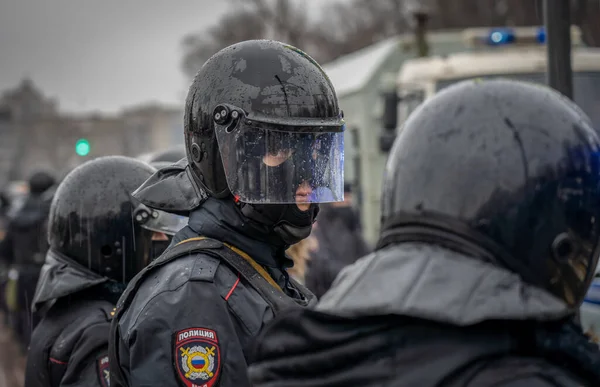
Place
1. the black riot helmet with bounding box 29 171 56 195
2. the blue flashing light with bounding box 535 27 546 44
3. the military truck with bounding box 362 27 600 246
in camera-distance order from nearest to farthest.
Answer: the blue flashing light with bounding box 535 27 546 44 → the military truck with bounding box 362 27 600 246 → the black riot helmet with bounding box 29 171 56 195

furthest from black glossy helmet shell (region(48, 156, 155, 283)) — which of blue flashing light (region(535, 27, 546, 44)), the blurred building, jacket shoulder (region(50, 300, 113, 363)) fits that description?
the blurred building

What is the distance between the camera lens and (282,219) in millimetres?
2930

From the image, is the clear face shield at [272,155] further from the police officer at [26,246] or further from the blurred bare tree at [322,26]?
the blurred bare tree at [322,26]

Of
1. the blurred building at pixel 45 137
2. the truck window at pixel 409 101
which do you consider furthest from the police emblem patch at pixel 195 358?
the blurred building at pixel 45 137

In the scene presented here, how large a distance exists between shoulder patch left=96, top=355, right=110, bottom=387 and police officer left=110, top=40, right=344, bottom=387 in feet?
1.67

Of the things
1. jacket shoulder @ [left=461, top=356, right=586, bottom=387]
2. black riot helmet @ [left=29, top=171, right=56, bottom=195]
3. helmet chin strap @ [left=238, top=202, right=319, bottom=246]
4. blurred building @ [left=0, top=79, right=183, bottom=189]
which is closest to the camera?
jacket shoulder @ [left=461, top=356, right=586, bottom=387]

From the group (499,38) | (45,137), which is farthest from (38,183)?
(45,137)

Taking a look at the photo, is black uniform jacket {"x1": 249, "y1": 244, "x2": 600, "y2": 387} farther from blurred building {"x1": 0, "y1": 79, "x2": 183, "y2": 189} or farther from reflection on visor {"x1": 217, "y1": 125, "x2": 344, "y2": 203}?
blurred building {"x1": 0, "y1": 79, "x2": 183, "y2": 189}

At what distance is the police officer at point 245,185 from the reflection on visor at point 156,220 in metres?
0.65

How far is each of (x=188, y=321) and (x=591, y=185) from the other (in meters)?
1.22

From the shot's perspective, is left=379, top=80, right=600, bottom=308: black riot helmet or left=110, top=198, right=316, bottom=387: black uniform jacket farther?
left=110, top=198, right=316, bottom=387: black uniform jacket

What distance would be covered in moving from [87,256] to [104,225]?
15cm

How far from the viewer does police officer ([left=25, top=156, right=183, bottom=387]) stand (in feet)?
11.5

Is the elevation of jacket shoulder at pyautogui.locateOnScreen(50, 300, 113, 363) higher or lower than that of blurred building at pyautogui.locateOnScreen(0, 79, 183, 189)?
higher
